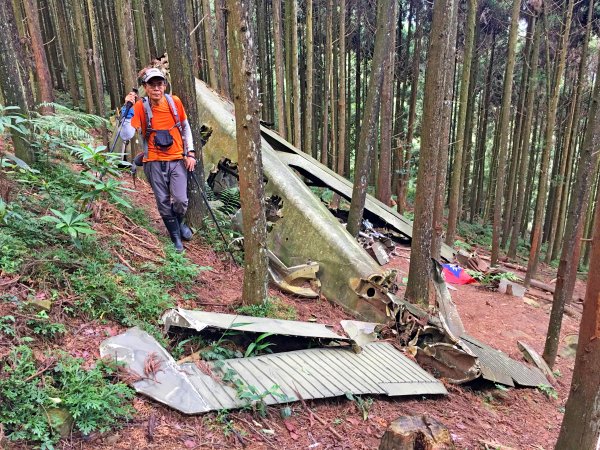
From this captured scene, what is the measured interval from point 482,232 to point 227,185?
45.2ft

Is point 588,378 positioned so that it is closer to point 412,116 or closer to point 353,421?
point 353,421

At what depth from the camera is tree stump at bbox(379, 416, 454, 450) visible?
2311mm

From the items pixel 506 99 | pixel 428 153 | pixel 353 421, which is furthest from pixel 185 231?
pixel 506 99

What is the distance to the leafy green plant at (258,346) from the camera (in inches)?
143

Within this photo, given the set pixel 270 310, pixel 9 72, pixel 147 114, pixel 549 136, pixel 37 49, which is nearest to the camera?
pixel 270 310

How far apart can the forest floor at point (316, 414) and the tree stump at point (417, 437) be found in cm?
70

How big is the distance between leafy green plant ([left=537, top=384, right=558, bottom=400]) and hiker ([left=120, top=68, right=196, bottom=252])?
4958mm

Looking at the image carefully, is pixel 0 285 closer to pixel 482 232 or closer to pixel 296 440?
pixel 296 440

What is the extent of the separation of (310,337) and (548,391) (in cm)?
342

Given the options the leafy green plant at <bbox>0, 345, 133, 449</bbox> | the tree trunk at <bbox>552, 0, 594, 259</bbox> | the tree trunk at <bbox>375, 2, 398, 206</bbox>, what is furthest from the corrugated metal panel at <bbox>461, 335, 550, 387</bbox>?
the tree trunk at <bbox>552, 0, 594, 259</bbox>

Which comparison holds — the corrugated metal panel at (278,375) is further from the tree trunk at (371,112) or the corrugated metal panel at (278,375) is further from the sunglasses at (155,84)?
the tree trunk at (371,112)

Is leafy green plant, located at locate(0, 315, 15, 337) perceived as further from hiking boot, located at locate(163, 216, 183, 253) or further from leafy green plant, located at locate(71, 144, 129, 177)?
hiking boot, located at locate(163, 216, 183, 253)

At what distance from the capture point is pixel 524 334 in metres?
7.41

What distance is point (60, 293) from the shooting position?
3244 mm
